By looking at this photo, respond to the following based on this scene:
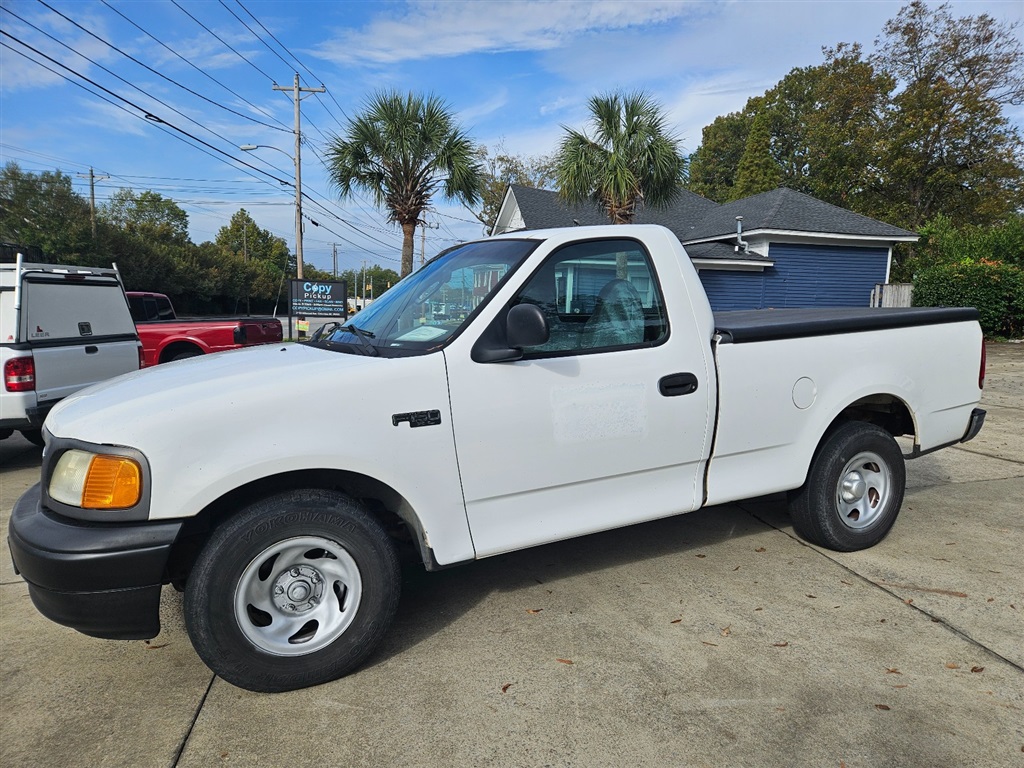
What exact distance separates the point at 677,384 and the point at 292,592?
2017 millimetres

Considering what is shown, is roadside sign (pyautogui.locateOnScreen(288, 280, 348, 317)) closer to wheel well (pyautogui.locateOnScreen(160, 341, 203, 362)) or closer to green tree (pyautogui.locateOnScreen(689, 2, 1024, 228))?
wheel well (pyautogui.locateOnScreen(160, 341, 203, 362))

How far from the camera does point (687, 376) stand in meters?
3.34

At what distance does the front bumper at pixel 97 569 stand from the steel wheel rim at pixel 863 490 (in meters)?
3.63

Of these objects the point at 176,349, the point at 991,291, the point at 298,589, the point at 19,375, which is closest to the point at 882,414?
the point at 298,589

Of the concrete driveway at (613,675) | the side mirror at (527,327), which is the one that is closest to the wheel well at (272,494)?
the concrete driveway at (613,675)

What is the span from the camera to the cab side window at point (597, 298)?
3176 millimetres

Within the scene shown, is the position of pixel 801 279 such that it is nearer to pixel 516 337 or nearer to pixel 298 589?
pixel 516 337

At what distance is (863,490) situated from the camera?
4.10 meters

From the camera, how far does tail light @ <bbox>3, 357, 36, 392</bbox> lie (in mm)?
6203

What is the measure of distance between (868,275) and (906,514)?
21.2m

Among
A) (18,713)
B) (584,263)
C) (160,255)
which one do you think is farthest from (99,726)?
(160,255)

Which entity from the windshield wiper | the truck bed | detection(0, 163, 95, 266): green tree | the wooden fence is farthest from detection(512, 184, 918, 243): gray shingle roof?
detection(0, 163, 95, 266): green tree

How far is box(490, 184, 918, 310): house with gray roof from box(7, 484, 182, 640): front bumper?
19.6m

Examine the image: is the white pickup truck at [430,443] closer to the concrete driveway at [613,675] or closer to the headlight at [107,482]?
the headlight at [107,482]
